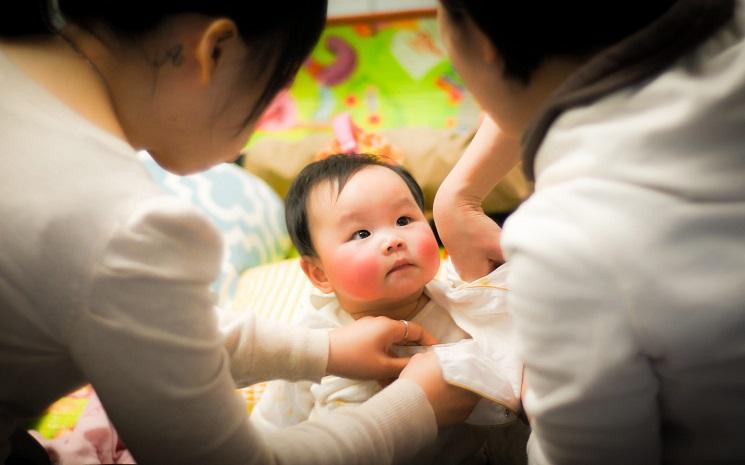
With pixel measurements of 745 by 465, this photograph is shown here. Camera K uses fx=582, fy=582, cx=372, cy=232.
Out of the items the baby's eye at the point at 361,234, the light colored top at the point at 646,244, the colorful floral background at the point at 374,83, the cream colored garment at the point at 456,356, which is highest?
the light colored top at the point at 646,244

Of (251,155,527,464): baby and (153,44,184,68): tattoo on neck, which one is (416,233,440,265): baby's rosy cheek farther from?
(153,44,184,68): tattoo on neck

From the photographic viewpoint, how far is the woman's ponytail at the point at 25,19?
0.55 meters

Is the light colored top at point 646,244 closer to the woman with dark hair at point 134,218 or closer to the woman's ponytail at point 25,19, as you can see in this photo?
the woman with dark hair at point 134,218

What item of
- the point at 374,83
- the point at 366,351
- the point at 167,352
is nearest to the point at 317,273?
the point at 366,351

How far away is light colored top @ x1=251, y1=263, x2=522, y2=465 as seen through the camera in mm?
779

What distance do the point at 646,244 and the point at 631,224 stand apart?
2 centimetres

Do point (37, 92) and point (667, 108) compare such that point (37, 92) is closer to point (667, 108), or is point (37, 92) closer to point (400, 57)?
point (667, 108)

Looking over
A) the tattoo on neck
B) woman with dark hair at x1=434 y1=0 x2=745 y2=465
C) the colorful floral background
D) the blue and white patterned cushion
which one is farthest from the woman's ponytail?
the colorful floral background

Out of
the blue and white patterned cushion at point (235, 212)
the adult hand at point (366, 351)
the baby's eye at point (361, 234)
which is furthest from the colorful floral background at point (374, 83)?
the adult hand at point (366, 351)

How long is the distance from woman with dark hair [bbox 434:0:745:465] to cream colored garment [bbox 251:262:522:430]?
0.71ft

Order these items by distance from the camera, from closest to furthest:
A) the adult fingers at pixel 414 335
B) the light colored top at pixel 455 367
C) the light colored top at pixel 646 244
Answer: the light colored top at pixel 646 244 → the light colored top at pixel 455 367 → the adult fingers at pixel 414 335

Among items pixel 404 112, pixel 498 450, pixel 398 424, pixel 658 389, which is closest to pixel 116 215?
pixel 398 424

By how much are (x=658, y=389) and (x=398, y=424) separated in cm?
29

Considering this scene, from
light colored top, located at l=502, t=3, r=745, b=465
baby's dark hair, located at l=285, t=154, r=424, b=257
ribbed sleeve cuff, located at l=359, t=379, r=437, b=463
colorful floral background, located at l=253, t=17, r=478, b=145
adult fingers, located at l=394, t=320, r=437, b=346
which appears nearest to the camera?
light colored top, located at l=502, t=3, r=745, b=465
